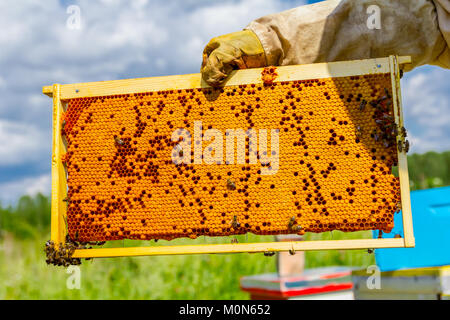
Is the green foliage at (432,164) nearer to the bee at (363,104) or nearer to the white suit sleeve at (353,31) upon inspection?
the white suit sleeve at (353,31)

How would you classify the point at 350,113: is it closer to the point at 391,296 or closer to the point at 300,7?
the point at 300,7

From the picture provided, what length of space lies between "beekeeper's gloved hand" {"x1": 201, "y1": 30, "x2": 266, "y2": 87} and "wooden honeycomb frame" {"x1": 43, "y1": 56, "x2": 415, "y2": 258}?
95 mm

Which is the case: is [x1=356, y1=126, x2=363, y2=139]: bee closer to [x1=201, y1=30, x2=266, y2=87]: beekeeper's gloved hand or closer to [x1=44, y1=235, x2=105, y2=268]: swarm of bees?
[x1=201, y1=30, x2=266, y2=87]: beekeeper's gloved hand

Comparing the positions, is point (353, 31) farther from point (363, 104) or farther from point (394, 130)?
point (394, 130)

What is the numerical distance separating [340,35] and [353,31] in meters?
0.11

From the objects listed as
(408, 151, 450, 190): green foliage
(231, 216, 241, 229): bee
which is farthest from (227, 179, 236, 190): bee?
(408, 151, 450, 190): green foliage

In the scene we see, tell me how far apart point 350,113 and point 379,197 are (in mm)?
621

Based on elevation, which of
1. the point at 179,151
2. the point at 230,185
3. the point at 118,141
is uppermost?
the point at 118,141

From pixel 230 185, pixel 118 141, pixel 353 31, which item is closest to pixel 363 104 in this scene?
pixel 353 31

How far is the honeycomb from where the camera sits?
295cm

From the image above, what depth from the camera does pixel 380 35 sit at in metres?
3.25

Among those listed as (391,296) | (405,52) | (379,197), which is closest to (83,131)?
(379,197)

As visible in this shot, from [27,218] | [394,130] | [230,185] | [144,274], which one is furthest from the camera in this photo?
[27,218]

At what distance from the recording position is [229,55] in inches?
121
